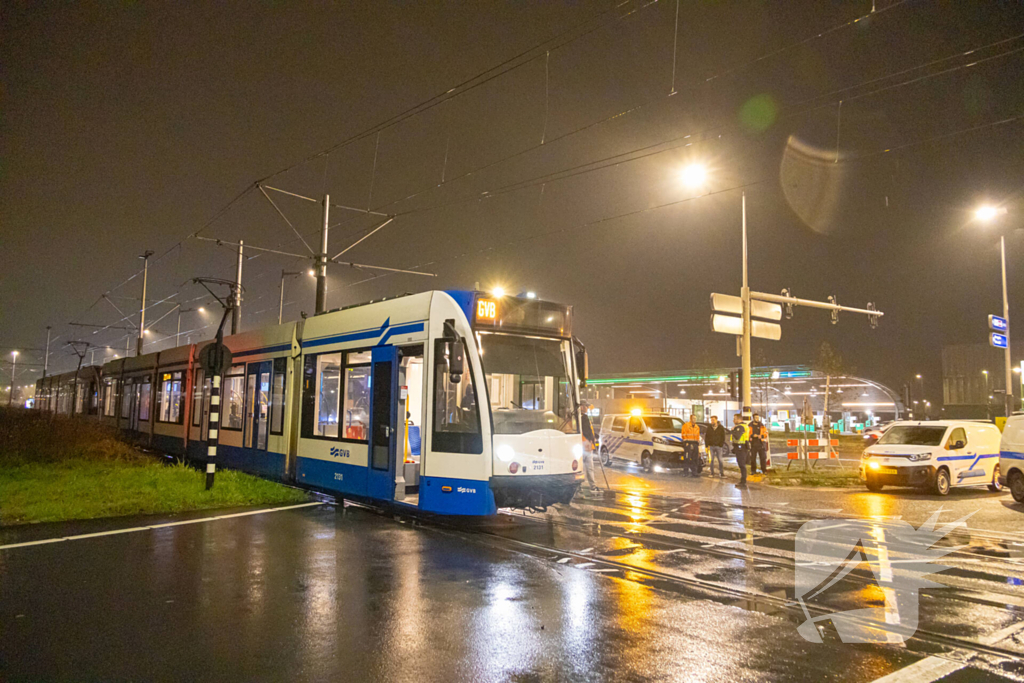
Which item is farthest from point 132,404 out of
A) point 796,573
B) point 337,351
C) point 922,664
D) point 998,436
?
point 998,436

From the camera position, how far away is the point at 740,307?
21484 millimetres

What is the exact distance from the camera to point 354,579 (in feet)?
23.9

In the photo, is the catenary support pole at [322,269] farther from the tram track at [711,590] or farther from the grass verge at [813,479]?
the grass verge at [813,479]

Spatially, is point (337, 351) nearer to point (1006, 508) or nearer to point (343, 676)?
point (343, 676)

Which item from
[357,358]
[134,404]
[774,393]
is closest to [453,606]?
[357,358]

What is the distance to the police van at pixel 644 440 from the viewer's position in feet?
72.5

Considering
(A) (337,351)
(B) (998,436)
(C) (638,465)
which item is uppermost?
(A) (337,351)

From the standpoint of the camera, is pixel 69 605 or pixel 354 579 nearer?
pixel 69 605

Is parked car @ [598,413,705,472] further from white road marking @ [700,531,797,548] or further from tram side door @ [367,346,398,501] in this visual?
tram side door @ [367,346,398,501]

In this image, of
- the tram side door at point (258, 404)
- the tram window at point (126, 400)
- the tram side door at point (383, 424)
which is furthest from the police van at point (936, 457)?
the tram window at point (126, 400)

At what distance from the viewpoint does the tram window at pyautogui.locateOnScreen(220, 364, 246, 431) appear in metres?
16.1

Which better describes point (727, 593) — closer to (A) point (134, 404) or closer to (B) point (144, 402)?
(B) point (144, 402)

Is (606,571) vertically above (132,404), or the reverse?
(132,404)

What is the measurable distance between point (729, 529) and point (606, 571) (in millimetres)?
4063
